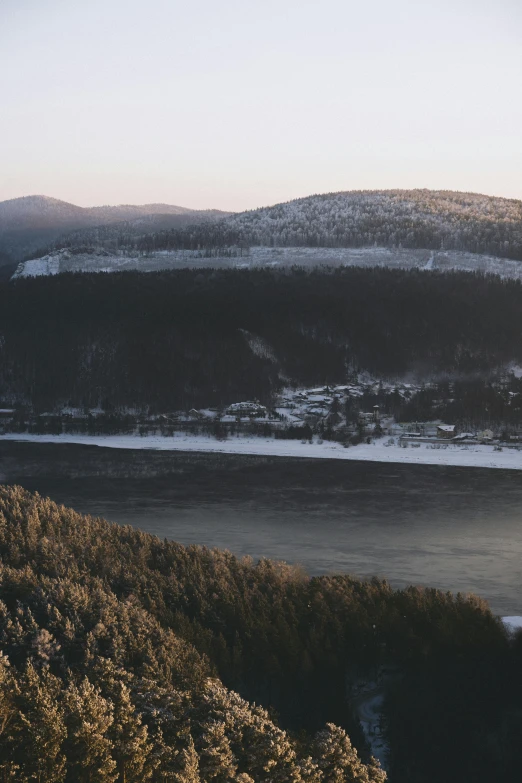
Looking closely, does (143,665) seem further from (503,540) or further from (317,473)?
(317,473)

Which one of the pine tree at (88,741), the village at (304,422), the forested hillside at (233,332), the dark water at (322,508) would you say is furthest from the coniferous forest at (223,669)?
the forested hillside at (233,332)

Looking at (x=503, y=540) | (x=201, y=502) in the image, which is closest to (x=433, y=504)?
(x=503, y=540)

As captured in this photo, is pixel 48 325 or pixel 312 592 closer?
pixel 312 592

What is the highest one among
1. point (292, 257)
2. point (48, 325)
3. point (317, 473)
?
point (292, 257)

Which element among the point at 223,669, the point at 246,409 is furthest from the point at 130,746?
the point at 246,409

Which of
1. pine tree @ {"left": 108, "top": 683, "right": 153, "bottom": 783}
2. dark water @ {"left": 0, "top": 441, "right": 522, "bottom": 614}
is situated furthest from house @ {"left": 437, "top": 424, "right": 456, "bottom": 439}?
pine tree @ {"left": 108, "top": 683, "right": 153, "bottom": 783}

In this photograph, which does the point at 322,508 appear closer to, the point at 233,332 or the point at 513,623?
the point at 513,623

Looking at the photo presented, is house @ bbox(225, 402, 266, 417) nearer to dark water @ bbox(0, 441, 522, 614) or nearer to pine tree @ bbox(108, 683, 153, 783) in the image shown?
dark water @ bbox(0, 441, 522, 614)
